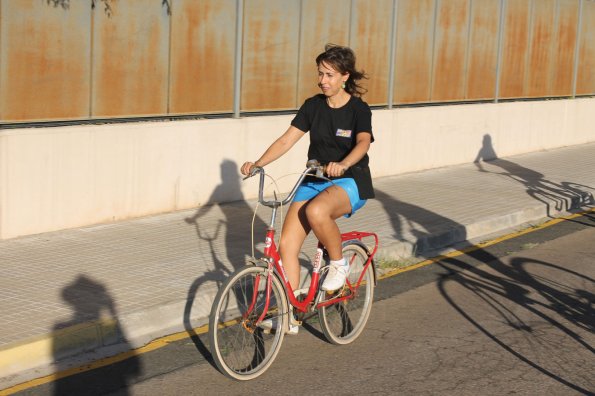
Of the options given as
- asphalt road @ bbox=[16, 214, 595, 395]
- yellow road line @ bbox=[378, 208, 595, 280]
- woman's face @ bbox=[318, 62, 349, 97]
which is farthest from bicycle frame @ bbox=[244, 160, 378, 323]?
yellow road line @ bbox=[378, 208, 595, 280]

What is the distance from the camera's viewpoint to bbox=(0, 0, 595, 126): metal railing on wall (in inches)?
420

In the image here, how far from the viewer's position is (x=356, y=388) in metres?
6.38

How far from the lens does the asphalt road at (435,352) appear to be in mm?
6391

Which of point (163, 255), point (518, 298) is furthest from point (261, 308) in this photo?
point (163, 255)

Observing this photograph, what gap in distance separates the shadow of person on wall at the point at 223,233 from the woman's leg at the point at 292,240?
78 centimetres

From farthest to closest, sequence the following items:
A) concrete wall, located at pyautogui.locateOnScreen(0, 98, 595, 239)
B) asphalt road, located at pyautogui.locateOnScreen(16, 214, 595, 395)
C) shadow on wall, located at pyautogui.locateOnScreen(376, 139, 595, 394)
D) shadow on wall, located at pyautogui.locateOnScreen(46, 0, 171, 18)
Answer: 1. shadow on wall, located at pyautogui.locateOnScreen(46, 0, 171, 18)
2. concrete wall, located at pyautogui.locateOnScreen(0, 98, 595, 239)
3. shadow on wall, located at pyautogui.locateOnScreen(376, 139, 595, 394)
4. asphalt road, located at pyautogui.locateOnScreen(16, 214, 595, 395)

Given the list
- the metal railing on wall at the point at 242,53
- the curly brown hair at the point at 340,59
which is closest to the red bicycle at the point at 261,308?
the curly brown hair at the point at 340,59

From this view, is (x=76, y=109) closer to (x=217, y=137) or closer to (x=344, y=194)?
(x=217, y=137)

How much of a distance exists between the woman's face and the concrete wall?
4.33m

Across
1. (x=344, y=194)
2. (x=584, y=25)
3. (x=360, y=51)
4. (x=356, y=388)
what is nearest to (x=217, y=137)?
(x=360, y=51)

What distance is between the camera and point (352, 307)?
749 centimetres

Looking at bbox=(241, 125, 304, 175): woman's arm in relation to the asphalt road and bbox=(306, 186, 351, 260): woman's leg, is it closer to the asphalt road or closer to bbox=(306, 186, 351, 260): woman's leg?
bbox=(306, 186, 351, 260): woman's leg

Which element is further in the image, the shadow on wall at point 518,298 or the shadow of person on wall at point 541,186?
the shadow of person on wall at point 541,186

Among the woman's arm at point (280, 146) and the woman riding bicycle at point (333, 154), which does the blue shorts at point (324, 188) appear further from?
the woman's arm at point (280, 146)
